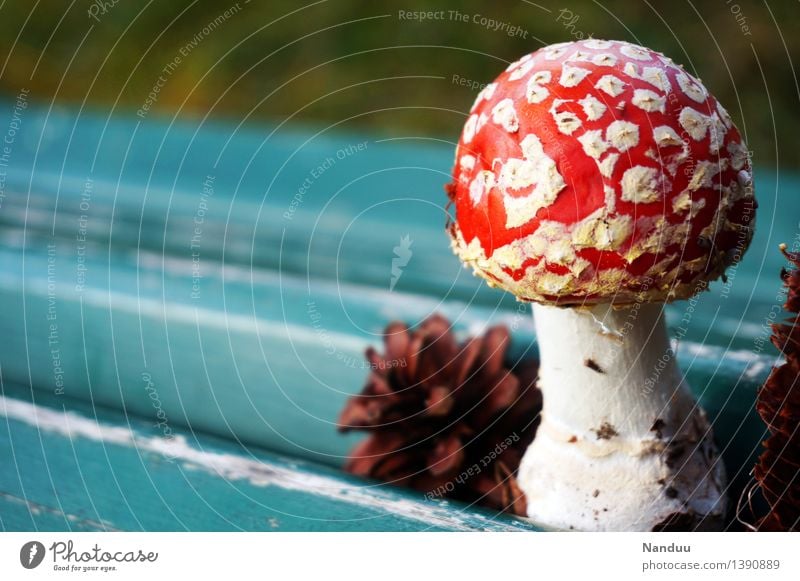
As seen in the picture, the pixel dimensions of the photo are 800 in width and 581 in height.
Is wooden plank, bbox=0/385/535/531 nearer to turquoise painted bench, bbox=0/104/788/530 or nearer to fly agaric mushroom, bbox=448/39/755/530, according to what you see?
turquoise painted bench, bbox=0/104/788/530

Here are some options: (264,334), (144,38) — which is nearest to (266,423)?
(264,334)

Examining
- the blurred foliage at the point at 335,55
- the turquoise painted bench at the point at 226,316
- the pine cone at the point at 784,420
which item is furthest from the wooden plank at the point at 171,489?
the blurred foliage at the point at 335,55

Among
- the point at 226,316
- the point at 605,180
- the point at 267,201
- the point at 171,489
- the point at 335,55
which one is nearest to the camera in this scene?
the point at 605,180

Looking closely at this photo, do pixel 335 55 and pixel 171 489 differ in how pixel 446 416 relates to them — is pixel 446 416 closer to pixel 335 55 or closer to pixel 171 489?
pixel 171 489

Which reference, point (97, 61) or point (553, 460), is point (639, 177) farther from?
point (97, 61)

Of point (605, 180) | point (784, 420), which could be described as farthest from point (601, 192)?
point (784, 420)

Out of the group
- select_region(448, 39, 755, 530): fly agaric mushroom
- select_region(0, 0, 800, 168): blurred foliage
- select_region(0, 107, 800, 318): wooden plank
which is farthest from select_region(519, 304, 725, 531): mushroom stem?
select_region(0, 0, 800, 168): blurred foliage
